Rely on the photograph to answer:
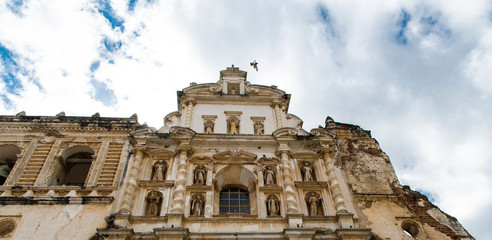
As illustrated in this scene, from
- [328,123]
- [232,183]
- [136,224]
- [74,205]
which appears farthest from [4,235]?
[328,123]

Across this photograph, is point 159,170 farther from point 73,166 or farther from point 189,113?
A: point 73,166

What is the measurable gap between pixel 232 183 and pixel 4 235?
7454 millimetres

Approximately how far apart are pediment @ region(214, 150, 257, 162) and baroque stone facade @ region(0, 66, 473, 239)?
0.04 m

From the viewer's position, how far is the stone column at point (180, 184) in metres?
12.2

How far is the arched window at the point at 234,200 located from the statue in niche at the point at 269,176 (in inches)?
37.6

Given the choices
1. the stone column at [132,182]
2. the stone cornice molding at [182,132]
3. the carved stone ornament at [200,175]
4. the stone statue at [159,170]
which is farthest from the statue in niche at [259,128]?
the stone column at [132,182]

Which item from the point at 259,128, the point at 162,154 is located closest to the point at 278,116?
the point at 259,128

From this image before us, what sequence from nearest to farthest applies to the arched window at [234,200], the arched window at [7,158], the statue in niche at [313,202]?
the statue in niche at [313,202], the arched window at [234,200], the arched window at [7,158]

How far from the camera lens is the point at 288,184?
43.2ft

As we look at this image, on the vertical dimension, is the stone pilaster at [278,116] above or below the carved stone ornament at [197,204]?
above

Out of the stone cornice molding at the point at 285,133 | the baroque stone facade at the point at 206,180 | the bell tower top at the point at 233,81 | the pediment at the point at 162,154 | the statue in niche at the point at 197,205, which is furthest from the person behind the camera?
the bell tower top at the point at 233,81

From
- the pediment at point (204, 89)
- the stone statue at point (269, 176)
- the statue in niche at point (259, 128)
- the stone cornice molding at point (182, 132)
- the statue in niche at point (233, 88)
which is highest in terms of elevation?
the statue in niche at point (233, 88)

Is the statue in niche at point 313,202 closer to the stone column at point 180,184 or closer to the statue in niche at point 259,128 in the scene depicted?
the statue in niche at point 259,128

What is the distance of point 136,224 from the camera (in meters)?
11.9
